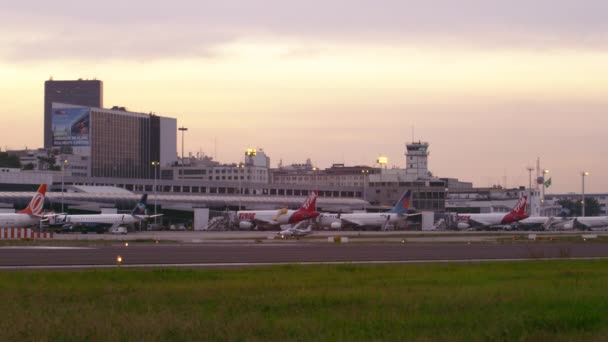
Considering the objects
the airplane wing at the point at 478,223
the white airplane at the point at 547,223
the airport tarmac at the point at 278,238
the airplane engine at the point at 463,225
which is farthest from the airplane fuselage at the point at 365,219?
the airport tarmac at the point at 278,238

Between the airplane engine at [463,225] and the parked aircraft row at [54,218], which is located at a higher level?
the parked aircraft row at [54,218]

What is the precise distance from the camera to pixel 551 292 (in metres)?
23.1

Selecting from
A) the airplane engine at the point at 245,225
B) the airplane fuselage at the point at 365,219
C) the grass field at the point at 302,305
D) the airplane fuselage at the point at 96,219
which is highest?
the grass field at the point at 302,305

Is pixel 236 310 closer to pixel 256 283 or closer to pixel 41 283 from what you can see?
pixel 256 283

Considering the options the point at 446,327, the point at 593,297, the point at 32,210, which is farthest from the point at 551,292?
the point at 32,210

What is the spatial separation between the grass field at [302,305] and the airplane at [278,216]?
84618 millimetres

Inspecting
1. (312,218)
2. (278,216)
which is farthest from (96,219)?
(312,218)

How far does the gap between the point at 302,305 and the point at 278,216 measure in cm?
9825

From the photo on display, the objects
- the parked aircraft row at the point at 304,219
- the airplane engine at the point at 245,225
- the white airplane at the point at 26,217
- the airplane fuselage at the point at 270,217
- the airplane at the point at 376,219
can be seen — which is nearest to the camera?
the white airplane at the point at 26,217

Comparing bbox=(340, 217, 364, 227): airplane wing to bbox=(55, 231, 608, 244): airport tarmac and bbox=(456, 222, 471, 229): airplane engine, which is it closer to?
bbox=(456, 222, 471, 229): airplane engine

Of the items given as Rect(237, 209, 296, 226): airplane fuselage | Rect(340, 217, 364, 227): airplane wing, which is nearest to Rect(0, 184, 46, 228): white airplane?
Rect(237, 209, 296, 226): airplane fuselage

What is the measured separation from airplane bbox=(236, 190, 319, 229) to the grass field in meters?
84.6

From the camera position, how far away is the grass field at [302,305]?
16156mm

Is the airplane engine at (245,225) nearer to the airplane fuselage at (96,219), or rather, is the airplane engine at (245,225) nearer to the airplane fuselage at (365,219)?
the airplane fuselage at (365,219)
